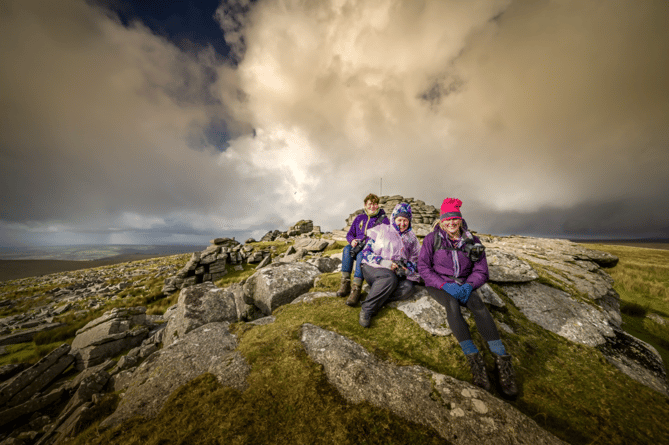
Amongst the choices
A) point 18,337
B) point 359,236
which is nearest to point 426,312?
point 359,236

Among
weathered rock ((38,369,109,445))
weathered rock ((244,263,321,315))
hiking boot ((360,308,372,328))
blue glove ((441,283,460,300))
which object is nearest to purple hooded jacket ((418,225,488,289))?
blue glove ((441,283,460,300))

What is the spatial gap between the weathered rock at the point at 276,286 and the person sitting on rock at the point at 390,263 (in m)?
3.67

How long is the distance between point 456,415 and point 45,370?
14739 mm

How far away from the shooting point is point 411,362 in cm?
445

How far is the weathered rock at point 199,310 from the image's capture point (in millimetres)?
8102

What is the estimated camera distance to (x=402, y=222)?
7.43 meters

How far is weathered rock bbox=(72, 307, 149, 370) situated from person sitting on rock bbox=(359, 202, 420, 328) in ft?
42.2

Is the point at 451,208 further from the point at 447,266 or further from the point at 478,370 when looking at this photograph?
the point at 478,370

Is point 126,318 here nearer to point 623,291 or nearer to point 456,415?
point 456,415

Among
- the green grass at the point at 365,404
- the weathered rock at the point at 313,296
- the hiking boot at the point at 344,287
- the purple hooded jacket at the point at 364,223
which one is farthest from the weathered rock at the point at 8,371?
the purple hooded jacket at the point at 364,223

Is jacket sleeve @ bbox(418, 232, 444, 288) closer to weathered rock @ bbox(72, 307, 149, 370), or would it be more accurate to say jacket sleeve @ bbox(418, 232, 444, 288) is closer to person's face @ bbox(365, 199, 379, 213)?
person's face @ bbox(365, 199, 379, 213)

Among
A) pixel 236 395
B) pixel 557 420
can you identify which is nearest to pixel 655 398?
pixel 557 420

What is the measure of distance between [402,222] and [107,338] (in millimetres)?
15067

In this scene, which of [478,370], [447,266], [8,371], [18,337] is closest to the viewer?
[478,370]
